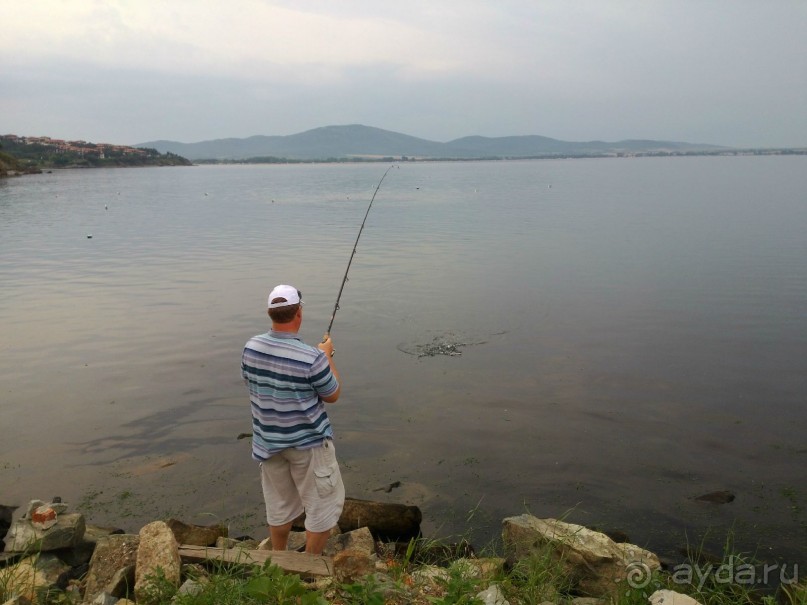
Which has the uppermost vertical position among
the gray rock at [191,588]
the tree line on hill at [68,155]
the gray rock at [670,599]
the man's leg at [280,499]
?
the tree line on hill at [68,155]

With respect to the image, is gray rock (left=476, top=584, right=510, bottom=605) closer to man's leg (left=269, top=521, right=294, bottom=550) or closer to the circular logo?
the circular logo

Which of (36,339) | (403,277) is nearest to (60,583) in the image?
(36,339)

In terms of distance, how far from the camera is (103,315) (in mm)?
14141

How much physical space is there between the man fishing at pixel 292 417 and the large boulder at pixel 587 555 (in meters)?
1.62

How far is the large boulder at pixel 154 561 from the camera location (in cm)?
430

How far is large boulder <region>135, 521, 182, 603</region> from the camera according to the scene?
430cm

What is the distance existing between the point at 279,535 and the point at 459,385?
5.32m

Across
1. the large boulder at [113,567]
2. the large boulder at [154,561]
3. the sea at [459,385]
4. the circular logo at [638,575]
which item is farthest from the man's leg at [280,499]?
the circular logo at [638,575]

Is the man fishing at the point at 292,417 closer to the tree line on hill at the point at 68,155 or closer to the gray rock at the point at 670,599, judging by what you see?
the gray rock at the point at 670,599

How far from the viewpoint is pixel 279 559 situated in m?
4.59

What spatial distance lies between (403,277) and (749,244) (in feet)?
42.3

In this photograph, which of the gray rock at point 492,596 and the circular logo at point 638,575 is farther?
the circular logo at point 638,575

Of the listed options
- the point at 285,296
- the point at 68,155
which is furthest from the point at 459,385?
the point at 68,155

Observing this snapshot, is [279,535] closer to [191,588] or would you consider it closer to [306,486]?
[306,486]
